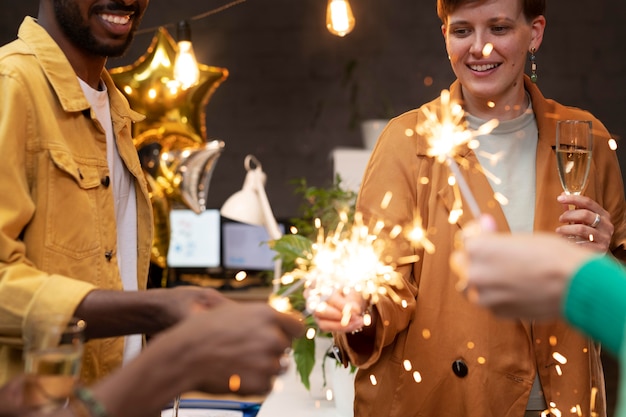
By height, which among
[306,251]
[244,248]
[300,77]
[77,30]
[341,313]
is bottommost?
[341,313]

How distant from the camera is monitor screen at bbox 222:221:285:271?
20.7ft

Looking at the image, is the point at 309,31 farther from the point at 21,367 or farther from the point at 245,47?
the point at 21,367

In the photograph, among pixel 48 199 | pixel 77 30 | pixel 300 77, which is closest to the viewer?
pixel 48 199

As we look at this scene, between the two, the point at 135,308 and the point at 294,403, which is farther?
the point at 294,403

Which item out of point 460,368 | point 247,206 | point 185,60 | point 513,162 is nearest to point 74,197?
point 460,368

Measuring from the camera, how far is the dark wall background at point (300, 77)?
661cm

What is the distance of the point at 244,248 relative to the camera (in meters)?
6.32

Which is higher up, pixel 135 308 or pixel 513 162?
pixel 513 162

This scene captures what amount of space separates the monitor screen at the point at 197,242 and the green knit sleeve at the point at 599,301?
5.23 metres

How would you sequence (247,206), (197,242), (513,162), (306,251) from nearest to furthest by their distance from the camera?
(513,162), (306,251), (247,206), (197,242)

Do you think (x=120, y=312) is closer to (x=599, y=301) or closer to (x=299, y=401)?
(x=599, y=301)

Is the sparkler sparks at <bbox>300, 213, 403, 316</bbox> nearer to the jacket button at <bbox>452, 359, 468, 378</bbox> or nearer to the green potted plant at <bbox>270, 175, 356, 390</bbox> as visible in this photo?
the jacket button at <bbox>452, 359, 468, 378</bbox>

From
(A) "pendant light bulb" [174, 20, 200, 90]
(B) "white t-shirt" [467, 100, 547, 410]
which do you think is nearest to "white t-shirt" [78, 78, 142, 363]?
(B) "white t-shirt" [467, 100, 547, 410]

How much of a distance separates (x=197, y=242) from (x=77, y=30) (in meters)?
4.55
